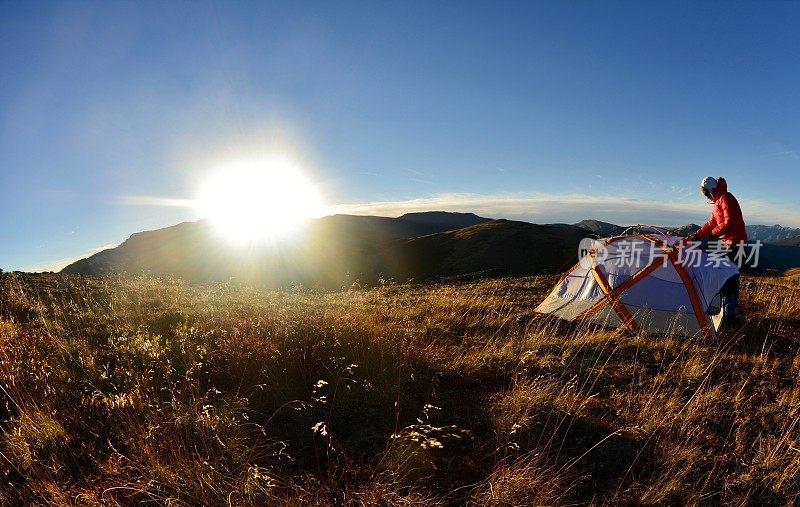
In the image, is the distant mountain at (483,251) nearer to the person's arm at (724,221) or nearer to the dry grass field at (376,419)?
the person's arm at (724,221)

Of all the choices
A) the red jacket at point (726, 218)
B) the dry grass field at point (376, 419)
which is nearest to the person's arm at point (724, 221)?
the red jacket at point (726, 218)

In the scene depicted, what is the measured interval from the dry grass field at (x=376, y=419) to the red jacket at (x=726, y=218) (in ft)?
8.42

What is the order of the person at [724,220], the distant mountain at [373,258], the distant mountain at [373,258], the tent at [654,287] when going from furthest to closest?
the distant mountain at [373,258]
the distant mountain at [373,258]
the person at [724,220]
the tent at [654,287]

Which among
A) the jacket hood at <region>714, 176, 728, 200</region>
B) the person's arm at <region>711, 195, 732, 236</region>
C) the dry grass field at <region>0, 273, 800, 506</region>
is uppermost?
the jacket hood at <region>714, 176, 728, 200</region>

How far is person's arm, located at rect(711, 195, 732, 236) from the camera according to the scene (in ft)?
29.7

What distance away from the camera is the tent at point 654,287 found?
822 cm

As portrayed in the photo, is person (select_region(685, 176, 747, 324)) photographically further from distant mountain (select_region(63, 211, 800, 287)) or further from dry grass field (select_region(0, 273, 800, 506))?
distant mountain (select_region(63, 211, 800, 287))

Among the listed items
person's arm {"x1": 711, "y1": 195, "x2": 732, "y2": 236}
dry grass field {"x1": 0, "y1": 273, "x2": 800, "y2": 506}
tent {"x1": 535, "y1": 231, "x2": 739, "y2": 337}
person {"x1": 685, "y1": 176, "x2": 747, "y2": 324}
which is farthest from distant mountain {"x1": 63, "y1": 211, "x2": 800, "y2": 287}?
dry grass field {"x1": 0, "y1": 273, "x2": 800, "y2": 506}

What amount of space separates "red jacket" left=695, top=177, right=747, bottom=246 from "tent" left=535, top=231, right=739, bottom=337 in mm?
734

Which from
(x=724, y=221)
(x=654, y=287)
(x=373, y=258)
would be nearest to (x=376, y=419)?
(x=654, y=287)

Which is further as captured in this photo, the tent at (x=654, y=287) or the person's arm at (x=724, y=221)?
the person's arm at (x=724, y=221)

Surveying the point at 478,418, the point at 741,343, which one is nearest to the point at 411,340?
the point at 478,418

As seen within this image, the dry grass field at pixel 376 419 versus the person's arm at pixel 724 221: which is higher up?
the person's arm at pixel 724 221

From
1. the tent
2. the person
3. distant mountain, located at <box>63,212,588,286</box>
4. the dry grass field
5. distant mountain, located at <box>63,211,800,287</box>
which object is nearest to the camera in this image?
the dry grass field
